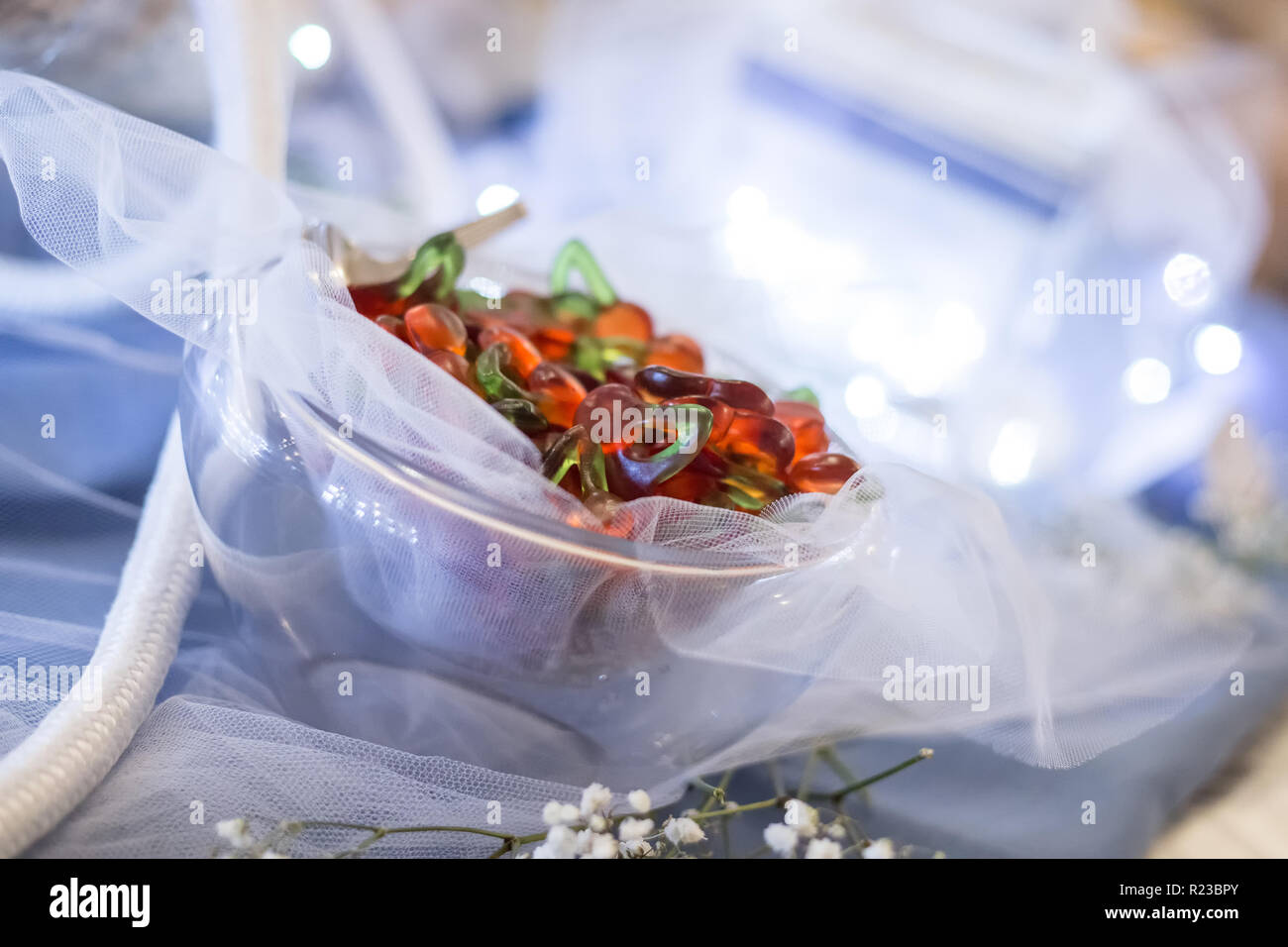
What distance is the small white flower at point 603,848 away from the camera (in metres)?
0.37

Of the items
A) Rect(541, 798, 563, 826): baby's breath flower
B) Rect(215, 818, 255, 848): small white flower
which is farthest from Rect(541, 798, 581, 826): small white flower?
Rect(215, 818, 255, 848): small white flower

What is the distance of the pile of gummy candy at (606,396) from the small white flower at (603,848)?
12 cm

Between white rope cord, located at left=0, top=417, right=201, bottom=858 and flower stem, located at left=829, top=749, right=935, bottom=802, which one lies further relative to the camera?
flower stem, located at left=829, top=749, right=935, bottom=802

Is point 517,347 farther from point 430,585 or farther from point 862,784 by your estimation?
point 862,784

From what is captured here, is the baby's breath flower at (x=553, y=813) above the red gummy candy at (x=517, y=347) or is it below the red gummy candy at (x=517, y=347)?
below

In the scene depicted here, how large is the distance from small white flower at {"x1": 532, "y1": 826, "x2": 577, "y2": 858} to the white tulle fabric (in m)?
0.04

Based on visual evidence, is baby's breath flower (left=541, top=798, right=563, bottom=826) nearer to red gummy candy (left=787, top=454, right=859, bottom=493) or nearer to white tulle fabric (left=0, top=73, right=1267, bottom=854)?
white tulle fabric (left=0, top=73, right=1267, bottom=854)

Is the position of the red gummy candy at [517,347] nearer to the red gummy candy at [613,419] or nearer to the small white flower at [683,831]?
the red gummy candy at [613,419]

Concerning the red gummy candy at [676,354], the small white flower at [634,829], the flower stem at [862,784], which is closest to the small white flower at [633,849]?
the small white flower at [634,829]

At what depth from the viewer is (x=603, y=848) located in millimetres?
375

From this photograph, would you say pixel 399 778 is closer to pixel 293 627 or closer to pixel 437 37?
pixel 293 627

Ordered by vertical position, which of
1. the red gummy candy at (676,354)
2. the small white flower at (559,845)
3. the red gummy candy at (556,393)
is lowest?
the small white flower at (559,845)

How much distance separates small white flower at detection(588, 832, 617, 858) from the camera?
375mm
